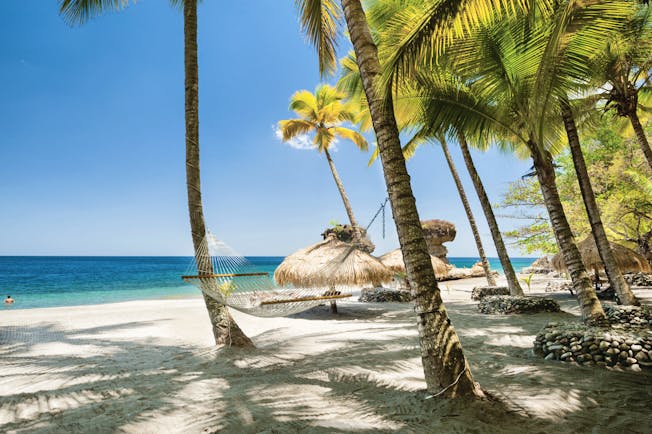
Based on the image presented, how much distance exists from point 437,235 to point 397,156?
16.8 meters

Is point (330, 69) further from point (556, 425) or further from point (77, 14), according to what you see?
point (556, 425)

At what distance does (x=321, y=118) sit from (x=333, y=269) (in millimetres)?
5865

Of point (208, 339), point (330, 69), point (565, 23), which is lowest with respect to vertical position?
point (208, 339)

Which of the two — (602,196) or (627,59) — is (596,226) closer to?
(627,59)

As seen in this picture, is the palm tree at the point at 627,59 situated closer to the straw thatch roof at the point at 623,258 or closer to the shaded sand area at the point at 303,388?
the straw thatch roof at the point at 623,258

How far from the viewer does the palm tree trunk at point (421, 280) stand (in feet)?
6.23

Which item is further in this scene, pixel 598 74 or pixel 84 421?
pixel 598 74

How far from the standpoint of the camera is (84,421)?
186cm

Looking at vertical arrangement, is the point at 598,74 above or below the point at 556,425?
above

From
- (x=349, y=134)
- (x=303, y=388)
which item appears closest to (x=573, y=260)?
(x=303, y=388)

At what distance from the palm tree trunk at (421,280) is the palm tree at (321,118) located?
7.78 m

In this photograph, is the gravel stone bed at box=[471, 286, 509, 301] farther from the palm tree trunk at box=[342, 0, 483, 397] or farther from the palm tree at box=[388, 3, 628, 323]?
the palm tree trunk at box=[342, 0, 483, 397]

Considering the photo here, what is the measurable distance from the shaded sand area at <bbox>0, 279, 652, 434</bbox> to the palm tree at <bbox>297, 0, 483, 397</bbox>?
0.44 ft

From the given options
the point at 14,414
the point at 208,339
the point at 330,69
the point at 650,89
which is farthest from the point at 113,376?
the point at 650,89
